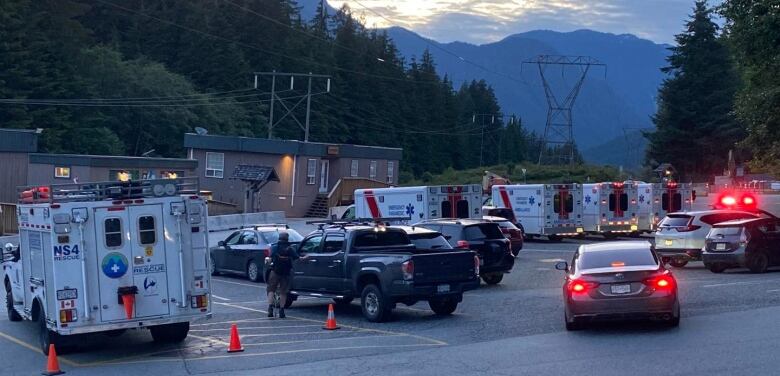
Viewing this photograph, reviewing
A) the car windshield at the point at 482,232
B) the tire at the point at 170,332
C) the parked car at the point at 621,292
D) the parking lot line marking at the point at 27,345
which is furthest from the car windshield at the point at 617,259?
the car windshield at the point at 482,232

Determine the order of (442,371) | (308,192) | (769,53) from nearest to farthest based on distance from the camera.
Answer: (442,371) < (769,53) < (308,192)

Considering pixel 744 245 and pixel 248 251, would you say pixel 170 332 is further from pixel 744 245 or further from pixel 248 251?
pixel 744 245

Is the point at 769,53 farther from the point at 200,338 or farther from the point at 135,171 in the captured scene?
the point at 135,171

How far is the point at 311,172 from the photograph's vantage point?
58.2 meters

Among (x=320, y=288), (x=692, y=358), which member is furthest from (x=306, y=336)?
(x=692, y=358)

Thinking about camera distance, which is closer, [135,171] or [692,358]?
[692,358]

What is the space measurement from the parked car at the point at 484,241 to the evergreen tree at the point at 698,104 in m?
77.3

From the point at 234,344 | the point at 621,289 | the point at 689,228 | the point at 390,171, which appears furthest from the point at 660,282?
the point at 390,171

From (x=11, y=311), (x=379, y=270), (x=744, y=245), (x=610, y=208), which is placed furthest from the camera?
(x=610, y=208)

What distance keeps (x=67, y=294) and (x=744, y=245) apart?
17.8m

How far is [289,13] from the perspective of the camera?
10450 centimetres

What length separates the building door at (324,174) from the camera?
59.5 meters

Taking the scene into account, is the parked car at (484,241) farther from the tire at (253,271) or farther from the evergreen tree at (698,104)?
the evergreen tree at (698,104)

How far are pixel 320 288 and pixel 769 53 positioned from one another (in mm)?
14925
